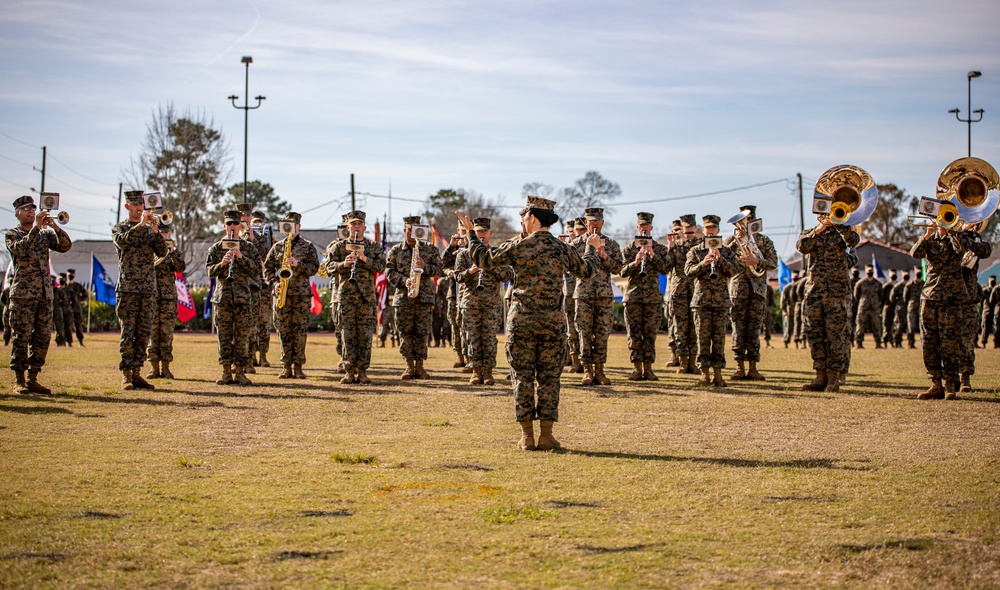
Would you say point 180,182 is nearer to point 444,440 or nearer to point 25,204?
point 25,204

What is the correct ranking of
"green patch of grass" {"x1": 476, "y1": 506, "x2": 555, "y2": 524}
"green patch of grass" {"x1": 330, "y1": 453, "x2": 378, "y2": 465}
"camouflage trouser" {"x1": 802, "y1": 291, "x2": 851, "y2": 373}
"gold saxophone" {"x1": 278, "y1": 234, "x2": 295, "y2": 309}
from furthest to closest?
1. "gold saxophone" {"x1": 278, "y1": 234, "x2": 295, "y2": 309}
2. "camouflage trouser" {"x1": 802, "y1": 291, "x2": 851, "y2": 373}
3. "green patch of grass" {"x1": 330, "y1": 453, "x2": 378, "y2": 465}
4. "green patch of grass" {"x1": 476, "y1": 506, "x2": 555, "y2": 524}

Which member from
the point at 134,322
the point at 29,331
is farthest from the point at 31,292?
the point at 134,322

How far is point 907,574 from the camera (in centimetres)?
532

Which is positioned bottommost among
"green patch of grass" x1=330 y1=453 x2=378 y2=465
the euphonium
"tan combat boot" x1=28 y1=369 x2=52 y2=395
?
"green patch of grass" x1=330 y1=453 x2=378 y2=465

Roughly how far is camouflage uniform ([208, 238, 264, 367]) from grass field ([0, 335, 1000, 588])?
2661 millimetres

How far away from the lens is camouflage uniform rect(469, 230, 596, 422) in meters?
9.39

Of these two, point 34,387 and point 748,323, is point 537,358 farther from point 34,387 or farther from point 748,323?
point 748,323

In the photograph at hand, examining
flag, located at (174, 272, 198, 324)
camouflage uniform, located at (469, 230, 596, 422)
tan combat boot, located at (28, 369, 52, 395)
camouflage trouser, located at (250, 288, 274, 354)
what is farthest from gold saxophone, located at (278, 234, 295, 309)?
flag, located at (174, 272, 198, 324)

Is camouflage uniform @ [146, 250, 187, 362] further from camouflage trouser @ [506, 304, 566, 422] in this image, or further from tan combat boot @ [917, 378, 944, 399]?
A: tan combat boot @ [917, 378, 944, 399]

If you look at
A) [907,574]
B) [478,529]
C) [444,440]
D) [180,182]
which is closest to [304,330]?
[444,440]

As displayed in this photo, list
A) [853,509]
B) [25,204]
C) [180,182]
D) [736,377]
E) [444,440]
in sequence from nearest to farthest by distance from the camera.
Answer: [853,509], [444,440], [25,204], [736,377], [180,182]

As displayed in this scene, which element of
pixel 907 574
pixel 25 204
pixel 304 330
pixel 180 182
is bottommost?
pixel 907 574

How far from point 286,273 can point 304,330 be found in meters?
1.29

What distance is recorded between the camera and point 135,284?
14391 millimetres
